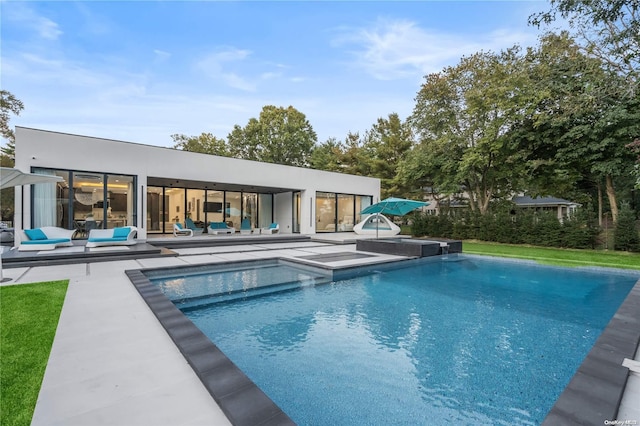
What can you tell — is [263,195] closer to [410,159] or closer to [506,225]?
[410,159]

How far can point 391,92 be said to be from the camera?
16766 mm

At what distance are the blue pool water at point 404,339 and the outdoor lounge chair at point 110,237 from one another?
3.99 metres

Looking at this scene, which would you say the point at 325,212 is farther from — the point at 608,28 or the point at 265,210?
the point at 608,28

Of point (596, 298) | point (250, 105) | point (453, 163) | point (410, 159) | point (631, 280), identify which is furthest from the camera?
point (250, 105)

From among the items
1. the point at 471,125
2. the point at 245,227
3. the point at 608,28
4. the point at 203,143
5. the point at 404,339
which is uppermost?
the point at 203,143

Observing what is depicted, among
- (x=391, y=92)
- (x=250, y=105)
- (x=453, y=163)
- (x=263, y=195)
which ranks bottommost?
(x=263, y=195)

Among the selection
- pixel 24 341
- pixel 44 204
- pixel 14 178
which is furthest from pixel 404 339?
pixel 44 204

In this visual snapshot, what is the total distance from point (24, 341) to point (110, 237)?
772 cm

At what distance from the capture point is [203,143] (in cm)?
3331

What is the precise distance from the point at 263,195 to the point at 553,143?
16.2 metres

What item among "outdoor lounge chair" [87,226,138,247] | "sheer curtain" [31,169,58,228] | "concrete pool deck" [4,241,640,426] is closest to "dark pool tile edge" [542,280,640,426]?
"concrete pool deck" [4,241,640,426]

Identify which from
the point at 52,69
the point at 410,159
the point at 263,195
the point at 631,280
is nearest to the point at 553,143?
the point at 410,159

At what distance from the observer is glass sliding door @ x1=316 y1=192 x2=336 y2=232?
19.1 meters

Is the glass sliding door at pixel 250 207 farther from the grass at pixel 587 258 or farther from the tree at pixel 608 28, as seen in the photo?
the tree at pixel 608 28
